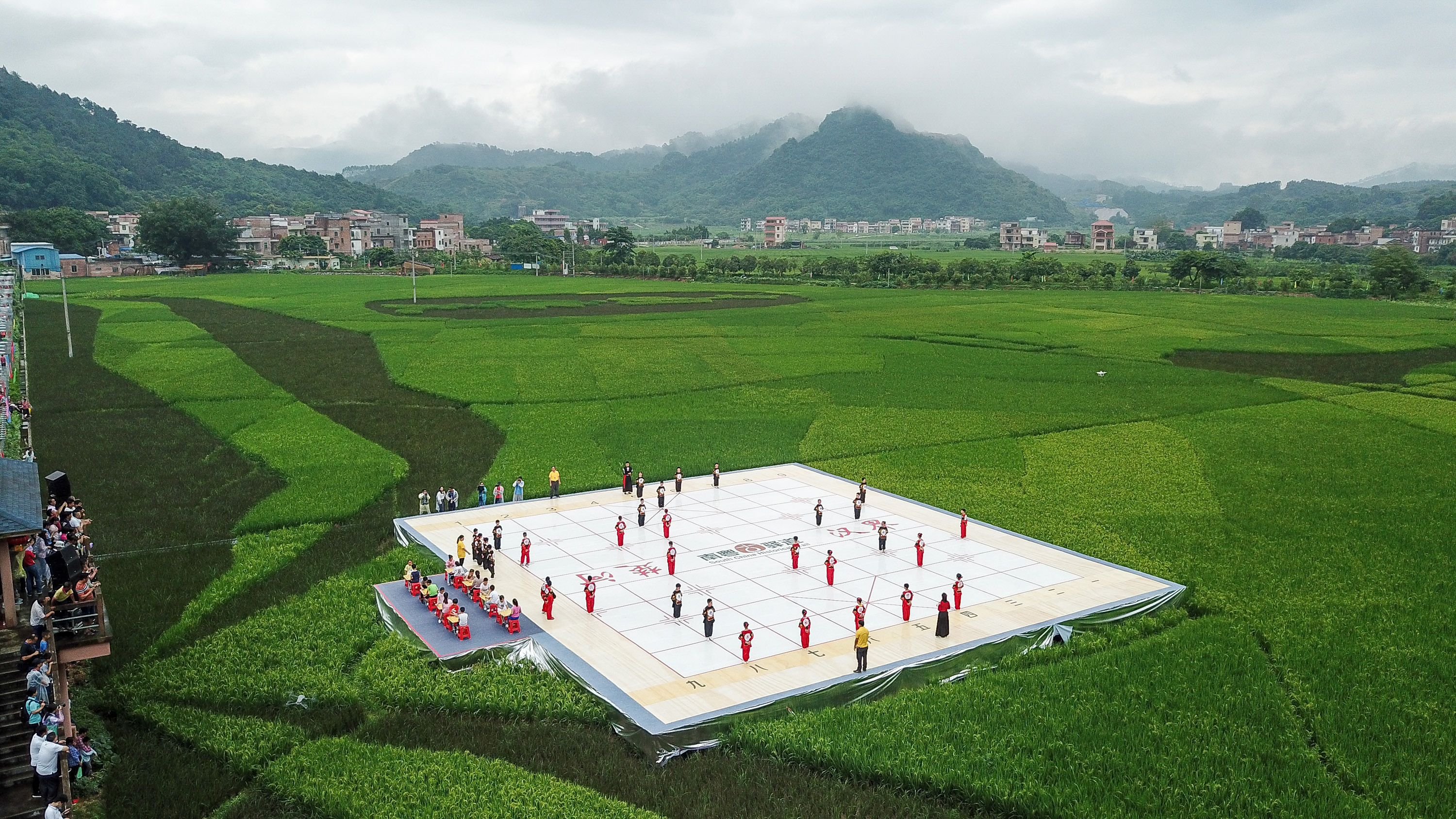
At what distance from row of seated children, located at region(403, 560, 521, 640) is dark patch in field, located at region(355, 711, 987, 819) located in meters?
3.14

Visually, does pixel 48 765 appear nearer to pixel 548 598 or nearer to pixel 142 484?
pixel 548 598

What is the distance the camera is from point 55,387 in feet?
163

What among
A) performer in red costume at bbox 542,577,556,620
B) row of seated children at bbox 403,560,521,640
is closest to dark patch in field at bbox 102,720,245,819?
row of seated children at bbox 403,560,521,640

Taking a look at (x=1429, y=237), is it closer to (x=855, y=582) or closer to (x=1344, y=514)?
(x=1344, y=514)

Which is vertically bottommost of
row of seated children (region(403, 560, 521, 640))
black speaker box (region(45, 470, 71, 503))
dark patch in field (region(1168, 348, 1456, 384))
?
row of seated children (region(403, 560, 521, 640))

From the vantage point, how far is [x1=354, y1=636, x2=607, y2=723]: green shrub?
19375mm

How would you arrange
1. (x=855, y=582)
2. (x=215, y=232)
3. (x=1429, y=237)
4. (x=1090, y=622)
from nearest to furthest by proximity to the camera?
(x=1090, y=622)
(x=855, y=582)
(x=215, y=232)
(x=1429, y=237)

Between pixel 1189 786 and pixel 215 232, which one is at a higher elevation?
Result: pixel 215 232

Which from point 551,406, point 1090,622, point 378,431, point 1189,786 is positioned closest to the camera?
point 1189,786

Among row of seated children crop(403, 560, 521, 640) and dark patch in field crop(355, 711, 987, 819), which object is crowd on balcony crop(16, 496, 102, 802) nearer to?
dark patch in field crop(355, 711, 987, 819)

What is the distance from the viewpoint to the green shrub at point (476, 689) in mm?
19375

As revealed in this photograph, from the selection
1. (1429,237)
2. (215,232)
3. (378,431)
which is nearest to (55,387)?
(378,431)

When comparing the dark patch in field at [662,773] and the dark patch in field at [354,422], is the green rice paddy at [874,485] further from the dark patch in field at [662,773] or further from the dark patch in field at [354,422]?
the dark patch in field at [354,422]

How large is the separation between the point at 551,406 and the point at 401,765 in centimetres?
3092
